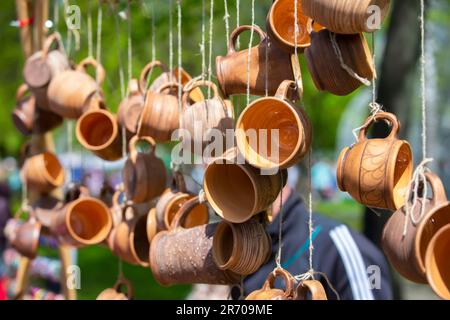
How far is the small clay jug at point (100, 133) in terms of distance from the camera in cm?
187

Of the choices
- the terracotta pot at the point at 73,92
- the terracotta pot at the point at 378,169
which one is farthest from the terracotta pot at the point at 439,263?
the terracotta pot at the point at 73,92

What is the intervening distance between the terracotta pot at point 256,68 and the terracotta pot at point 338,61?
0.30ft

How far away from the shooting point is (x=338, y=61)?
125 cm

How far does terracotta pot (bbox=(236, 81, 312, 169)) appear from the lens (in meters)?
1.21

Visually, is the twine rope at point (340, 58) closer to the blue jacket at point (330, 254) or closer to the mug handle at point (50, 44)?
the blue jacket at point (330, 254)

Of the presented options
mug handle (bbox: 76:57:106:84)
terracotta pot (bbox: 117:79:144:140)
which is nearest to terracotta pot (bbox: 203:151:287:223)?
terracotta pot (bbox: 117:79:144:140)

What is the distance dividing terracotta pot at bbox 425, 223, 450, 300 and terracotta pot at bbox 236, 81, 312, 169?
0.28 m

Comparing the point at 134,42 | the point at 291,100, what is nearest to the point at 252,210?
the point at 291,100

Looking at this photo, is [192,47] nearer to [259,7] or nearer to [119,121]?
[259,7]

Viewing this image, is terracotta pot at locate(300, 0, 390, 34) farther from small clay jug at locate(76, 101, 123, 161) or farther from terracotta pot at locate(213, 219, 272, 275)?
small clay jug at locate(76, 101, 123, 161)

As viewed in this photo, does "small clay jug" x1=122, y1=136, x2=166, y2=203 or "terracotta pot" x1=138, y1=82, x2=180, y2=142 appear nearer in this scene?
"terracotta pot" x1=138, y1=82, x2=180, y2=142

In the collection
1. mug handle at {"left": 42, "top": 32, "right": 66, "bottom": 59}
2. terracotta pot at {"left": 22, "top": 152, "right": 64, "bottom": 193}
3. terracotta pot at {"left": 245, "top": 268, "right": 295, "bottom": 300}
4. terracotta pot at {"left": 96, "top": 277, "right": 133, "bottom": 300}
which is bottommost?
terracotta pot at {"left": 96, "top": 277, "right": 133, "bottom": 300}

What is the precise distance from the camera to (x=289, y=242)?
2123mm

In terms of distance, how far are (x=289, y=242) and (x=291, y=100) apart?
0.91 meters
